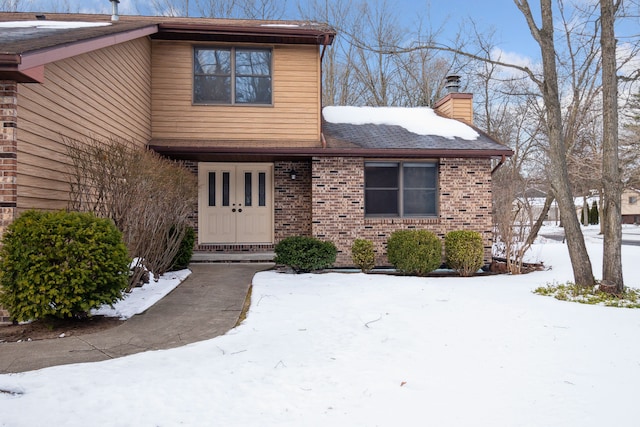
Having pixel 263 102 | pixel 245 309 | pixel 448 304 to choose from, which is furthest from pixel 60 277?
pixel 263 102

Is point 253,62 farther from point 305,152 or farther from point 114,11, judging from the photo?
point 114,11

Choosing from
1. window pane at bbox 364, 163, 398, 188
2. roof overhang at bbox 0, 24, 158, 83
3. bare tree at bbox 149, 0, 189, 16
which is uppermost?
bare tree at bbox 149, 0, 189, 16

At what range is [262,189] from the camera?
10484mm

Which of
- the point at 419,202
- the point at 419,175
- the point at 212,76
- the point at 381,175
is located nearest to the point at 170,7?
the point at 212,76

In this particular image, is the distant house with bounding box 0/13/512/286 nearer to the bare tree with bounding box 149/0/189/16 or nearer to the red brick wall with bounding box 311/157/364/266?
the red brick wall with bounding box 311/157/364/266

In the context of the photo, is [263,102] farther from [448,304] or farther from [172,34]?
[448,304]

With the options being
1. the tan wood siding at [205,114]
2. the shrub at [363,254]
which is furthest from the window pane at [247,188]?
the shrub at [363,254]

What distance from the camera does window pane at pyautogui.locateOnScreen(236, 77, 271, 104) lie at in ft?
32.6

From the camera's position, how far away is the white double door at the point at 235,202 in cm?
1034

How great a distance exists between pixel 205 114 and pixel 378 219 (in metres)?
4.52

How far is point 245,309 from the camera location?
A: 5.72m

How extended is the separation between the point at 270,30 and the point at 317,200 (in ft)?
12.5

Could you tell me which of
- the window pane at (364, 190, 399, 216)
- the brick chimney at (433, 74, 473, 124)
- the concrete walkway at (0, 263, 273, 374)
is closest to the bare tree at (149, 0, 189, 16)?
the brick chimney at (433, 74, 473, 124)

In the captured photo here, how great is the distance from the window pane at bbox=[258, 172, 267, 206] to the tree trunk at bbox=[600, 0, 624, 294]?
22.4ft
